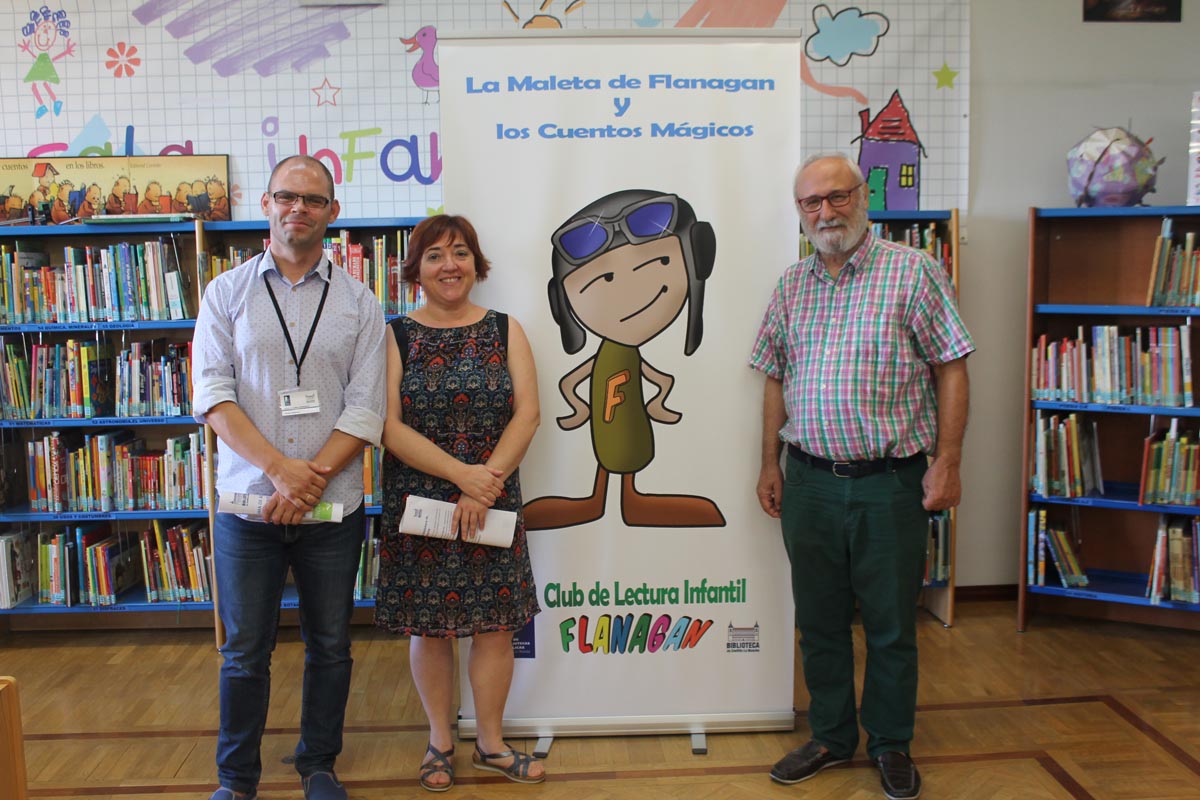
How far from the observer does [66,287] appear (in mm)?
3646

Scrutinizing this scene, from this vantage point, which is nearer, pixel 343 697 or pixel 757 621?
pixel 343 697

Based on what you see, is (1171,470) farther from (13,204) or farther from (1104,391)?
(13,204)

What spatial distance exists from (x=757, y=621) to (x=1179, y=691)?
164 centimetres

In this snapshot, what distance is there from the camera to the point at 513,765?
100 inches

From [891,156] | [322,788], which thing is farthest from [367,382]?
[891,156]

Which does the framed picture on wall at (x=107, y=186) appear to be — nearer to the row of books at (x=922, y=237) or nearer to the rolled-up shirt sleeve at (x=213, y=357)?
the rolled-up shirt sleeve at (x=213, y=357)

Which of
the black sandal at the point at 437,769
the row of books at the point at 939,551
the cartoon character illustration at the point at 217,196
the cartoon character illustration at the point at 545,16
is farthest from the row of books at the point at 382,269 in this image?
the row of books at the point at 939,551

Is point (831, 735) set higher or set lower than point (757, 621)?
lower

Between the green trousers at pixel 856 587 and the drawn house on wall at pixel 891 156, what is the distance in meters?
A: 1.85

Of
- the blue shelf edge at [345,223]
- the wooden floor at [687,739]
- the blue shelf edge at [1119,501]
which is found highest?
the blue shelf edge at [345,223]

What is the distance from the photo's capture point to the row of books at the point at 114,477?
3.67m

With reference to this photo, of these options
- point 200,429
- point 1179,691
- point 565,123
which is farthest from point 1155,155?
point 200,429

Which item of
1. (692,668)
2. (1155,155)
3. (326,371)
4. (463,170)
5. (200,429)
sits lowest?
(692,668)

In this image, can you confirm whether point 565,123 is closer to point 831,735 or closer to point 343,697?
point 343,697
